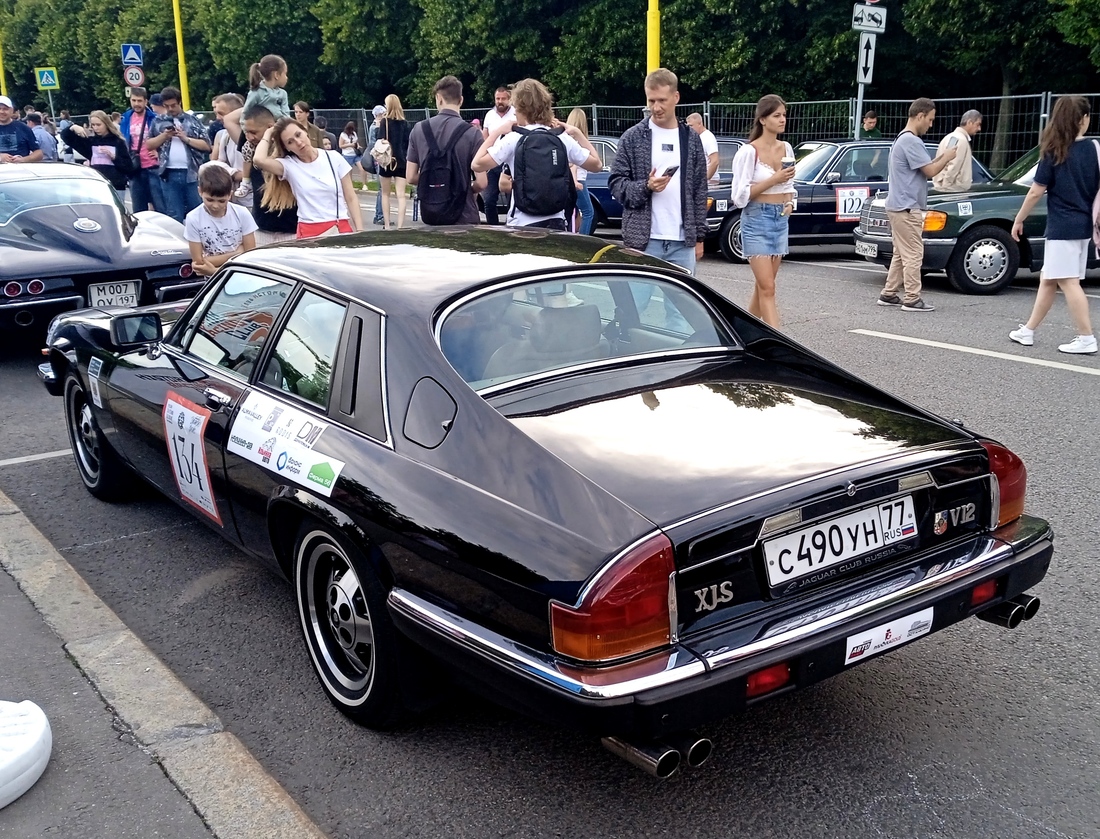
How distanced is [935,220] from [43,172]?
850cm

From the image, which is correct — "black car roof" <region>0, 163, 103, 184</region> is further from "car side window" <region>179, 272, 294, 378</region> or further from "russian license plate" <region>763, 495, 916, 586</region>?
"russian license plate" <region>763, 495, 916, 586</region>

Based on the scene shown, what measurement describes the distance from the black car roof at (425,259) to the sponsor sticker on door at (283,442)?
455mm

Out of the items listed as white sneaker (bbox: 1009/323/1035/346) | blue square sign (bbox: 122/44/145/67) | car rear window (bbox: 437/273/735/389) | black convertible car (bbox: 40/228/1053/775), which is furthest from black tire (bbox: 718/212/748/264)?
blue square sign (bbox: 122/44/145/67)

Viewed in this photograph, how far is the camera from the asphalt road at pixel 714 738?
9.86ft

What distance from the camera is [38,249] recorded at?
8438 mm

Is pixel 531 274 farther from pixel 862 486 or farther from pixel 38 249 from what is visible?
pixel 38 249

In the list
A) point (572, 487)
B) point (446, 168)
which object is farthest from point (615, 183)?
point (572, 487)

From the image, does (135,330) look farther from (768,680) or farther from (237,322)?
(768,680)

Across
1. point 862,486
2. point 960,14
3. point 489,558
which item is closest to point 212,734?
point 489,558

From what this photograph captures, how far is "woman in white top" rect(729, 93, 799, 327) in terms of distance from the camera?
7859mm

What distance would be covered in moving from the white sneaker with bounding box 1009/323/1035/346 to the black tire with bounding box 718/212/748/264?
18.5 ft

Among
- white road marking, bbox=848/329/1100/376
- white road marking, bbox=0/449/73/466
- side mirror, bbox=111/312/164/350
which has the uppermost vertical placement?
side mirror, bbox=111/312/164/350

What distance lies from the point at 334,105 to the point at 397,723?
41.0 m

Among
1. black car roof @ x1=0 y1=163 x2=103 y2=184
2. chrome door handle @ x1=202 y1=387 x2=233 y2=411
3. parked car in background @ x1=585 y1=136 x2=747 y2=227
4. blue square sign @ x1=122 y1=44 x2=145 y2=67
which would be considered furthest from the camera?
blue square sign @ x1=122 y1=44 x2=145 y2=67
